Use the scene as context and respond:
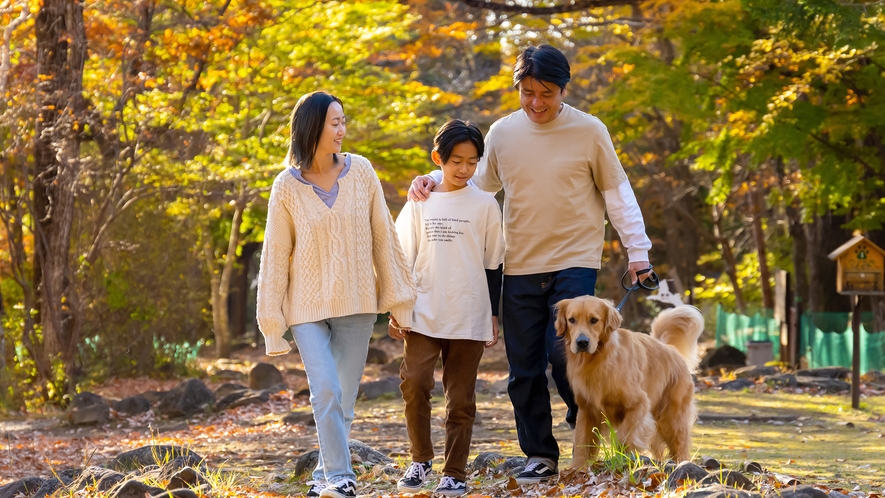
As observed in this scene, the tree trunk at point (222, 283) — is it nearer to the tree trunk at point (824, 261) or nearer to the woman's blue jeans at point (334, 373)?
the tree trunk at point (824, 261)

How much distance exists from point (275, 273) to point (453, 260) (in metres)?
0.93

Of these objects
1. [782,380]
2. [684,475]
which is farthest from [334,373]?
[782,380]

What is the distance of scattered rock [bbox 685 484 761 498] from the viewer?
4.27 metres

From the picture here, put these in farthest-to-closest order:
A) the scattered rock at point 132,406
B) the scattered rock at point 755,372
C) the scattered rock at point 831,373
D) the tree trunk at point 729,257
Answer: the tree trunk at point 729,257 → the scattered rock at point 755,372 → the scattered rock at point 831,373 → the scattered rock at point 132,406

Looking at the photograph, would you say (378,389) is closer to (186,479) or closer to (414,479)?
(186,479)

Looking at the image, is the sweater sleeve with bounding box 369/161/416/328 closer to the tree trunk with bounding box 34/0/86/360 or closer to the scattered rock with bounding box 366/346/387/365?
the tree trunk with bounding box 34/0/86/360

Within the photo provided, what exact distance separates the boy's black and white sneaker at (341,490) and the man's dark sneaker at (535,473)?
1.00m

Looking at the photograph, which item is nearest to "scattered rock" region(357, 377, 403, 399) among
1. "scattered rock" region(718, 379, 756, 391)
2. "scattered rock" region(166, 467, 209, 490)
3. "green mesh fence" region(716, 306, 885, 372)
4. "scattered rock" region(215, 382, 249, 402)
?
"scattered rock" region(215, 382, 249, 402)

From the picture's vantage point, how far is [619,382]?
18.3 feet

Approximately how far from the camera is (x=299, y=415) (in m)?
11.2

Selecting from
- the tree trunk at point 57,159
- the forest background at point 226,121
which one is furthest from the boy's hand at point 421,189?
the tree trunk at point 57,159

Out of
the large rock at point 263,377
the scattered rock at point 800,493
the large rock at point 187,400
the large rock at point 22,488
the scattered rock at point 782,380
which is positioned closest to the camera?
the scattered rock at point 800,493

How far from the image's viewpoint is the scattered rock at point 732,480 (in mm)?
4812

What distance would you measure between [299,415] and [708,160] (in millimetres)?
8712
